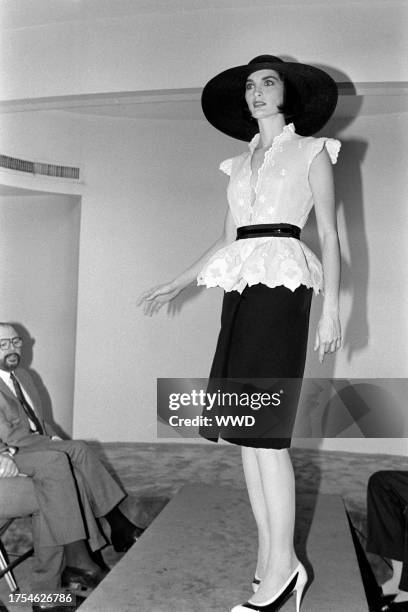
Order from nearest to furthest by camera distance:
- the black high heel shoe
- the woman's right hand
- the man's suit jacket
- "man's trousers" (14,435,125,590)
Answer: the black high heel shoe → the woman's right hand → "man's trousers" (14,435,125,590) → the man's suit jacket

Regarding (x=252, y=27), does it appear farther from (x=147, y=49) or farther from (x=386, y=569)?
(x=386, y=569)

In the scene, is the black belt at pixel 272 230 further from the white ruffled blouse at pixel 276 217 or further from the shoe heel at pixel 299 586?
the shoe heel at pixel 299 586

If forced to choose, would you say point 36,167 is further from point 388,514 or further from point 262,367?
point 262,367

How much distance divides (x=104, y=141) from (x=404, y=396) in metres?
2.97

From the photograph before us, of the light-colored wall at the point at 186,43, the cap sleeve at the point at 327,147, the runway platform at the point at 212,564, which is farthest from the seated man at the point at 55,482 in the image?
the cap sleeve at the point at 327,147

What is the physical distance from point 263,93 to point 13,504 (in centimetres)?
173

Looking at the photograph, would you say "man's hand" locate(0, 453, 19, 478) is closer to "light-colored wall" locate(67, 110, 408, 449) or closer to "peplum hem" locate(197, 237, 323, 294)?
"peplum hem" locate(197, 237, 323, 294)

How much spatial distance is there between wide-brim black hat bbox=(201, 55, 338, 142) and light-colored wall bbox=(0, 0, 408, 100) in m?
1.51

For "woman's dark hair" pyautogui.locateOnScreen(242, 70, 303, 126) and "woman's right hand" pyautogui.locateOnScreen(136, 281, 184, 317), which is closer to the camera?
"woman's dark hair" pyautogui.locateOnScreen(242, 70, 303, 126)

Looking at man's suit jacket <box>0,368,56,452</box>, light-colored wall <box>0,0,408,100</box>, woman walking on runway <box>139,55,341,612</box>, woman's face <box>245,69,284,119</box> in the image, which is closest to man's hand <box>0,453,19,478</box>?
man's suit jacket <box>0,368,56,452</box>

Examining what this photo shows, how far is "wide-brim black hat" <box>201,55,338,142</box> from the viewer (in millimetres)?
1935

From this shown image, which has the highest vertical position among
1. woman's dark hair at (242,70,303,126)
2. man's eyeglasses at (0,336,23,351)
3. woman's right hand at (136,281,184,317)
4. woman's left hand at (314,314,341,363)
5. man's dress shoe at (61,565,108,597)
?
woman's dark hair at (242,70,303,126)

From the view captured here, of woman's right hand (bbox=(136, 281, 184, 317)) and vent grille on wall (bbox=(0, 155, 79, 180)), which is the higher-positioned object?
vent grille on wall (bbox=(0, 155, 79, 180))

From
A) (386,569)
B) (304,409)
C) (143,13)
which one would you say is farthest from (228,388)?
(304,409)
